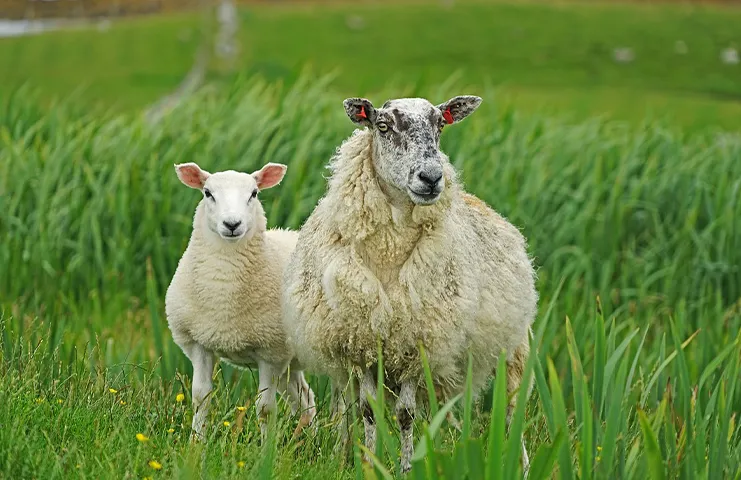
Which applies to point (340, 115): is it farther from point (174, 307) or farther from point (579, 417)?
point (579, 417)

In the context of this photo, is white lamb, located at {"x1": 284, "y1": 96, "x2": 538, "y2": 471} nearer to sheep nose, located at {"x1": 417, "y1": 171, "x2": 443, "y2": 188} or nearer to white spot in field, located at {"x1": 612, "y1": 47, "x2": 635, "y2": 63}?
sheep nose, located at {"x1": 417, "y1": 171, "x2": 443, "y2": 188}

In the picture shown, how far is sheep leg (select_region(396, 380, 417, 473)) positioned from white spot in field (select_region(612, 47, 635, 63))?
25.2m

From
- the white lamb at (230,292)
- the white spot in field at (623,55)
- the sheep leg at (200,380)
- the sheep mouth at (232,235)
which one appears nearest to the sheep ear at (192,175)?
the white lamb at (230,292)

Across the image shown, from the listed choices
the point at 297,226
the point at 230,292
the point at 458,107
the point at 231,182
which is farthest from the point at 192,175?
the point at 297,226

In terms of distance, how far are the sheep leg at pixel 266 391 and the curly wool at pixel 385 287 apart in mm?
306

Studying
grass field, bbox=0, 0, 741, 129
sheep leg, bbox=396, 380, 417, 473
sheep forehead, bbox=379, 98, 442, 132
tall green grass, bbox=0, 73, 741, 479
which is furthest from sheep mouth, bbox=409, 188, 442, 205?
grass field, bbox=0, 0, 741, 129

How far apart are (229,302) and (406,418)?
0.88m

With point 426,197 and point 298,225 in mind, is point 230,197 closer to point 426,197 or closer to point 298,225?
point 426,197

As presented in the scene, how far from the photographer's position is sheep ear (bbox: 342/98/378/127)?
13.4 ft

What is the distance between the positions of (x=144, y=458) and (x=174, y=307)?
0.97 m

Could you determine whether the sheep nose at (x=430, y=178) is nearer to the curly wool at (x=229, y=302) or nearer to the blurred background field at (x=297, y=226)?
the blurred background field at (x=297, y=226)

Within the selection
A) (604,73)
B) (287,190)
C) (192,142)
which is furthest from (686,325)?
(604,73)

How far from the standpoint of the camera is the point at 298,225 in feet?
24.4

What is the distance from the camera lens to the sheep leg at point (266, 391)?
4.47 meters
